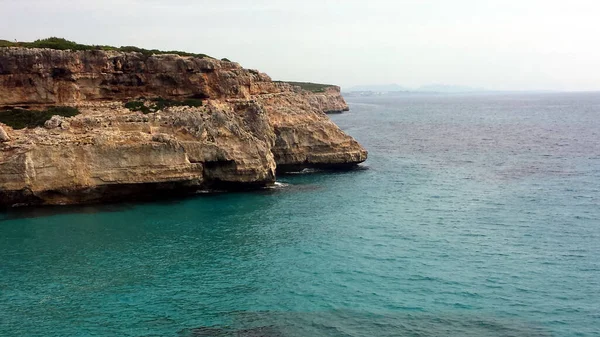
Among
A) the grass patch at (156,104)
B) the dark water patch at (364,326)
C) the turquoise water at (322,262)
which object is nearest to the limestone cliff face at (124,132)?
the grass patch at (156,104)

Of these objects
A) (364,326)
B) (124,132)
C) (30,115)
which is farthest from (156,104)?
(364,326)

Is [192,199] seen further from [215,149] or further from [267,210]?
[267,210]

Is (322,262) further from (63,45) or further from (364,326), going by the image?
(63,45)

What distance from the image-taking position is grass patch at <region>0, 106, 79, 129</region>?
49.8 metres

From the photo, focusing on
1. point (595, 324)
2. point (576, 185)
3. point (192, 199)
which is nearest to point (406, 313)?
point (595, 324)

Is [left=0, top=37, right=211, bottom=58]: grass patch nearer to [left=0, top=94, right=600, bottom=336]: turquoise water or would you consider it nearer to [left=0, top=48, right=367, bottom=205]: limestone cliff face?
[left=0, top=48, right=367, bottom=205]: limestone cliff face

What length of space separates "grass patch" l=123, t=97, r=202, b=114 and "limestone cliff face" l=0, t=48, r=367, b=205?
96 centimetres

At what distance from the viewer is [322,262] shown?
3447cm

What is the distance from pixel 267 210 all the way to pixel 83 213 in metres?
16.8

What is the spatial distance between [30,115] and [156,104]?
12327 millimetres

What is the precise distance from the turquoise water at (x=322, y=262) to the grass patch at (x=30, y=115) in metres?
9.21

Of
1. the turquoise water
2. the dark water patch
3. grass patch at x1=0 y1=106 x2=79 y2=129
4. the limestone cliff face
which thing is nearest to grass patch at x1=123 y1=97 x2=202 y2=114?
the limestone cliff face

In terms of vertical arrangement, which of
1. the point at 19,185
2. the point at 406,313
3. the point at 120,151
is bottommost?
the point at 406,313

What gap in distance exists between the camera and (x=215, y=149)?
5338 cm
